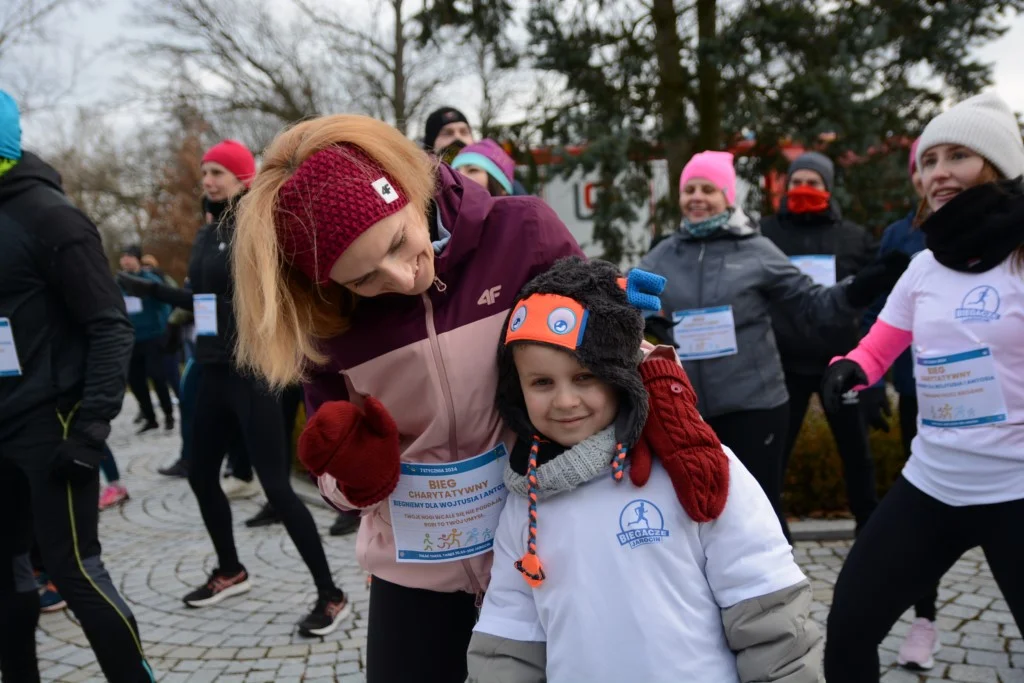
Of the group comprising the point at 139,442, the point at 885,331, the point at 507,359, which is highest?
the point at 507,359

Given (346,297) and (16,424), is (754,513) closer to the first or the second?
(346,297)

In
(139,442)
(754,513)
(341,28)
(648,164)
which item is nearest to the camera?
(754,513)

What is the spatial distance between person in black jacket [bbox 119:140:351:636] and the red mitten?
85.8 inches

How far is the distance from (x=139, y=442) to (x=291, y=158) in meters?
8.86

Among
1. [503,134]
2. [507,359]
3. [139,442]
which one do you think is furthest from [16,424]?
[139,442]

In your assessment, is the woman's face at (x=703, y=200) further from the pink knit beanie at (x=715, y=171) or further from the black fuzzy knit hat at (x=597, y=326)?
the black fuzzy knit hat at (x=597, y=326)

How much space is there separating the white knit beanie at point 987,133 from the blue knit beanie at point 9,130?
9.62 ft

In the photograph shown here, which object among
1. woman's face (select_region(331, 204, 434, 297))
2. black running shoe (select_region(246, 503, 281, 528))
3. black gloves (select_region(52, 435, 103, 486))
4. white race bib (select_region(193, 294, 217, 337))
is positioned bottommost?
black running shoe (select_region(246, 503, 281, 528))

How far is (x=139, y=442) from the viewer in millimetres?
9414

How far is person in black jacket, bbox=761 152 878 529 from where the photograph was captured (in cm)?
416

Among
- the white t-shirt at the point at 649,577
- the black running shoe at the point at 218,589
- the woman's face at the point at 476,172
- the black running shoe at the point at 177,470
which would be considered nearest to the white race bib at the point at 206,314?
the black running shoe at the point at 218,589

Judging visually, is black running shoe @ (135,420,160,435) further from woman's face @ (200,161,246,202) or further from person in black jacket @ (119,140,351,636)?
woman's face @ (200,161,246,202)

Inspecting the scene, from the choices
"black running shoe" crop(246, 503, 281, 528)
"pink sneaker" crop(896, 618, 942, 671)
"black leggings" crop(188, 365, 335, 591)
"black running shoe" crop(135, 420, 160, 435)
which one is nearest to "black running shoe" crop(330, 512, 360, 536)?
"black running shoe" crop(246, 503, 281, 528)

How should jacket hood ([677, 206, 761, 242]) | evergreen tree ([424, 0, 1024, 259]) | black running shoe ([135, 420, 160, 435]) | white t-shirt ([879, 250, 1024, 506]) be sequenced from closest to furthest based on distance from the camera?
1. white t-shirt ([879, 250, 1024, 506])
2. jacket hood ([677, 206, 761, 242])
3. evergreen tree ([424, 0, 1024, 259])
4. black running shoe ([135, 420, 160, 435])
